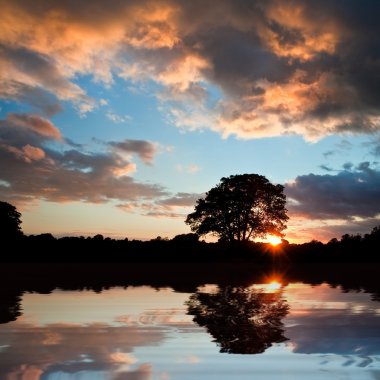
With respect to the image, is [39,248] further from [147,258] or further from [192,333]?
[192,333]

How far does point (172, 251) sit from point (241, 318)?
149 ft

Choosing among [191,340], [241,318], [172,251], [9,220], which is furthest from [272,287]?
[9,220]

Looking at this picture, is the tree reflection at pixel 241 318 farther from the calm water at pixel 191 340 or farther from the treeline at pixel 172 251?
the treeline at pixel 172 251

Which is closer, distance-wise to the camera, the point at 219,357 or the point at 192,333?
the point at 219,357

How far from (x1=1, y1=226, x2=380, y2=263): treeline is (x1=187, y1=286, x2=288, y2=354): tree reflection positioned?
37.1 meters

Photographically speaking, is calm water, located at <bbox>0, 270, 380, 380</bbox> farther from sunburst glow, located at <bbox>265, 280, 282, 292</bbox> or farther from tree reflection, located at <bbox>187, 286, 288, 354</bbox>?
sunburst glow, located at <bbox>265, 280, 282, 292</bbox>

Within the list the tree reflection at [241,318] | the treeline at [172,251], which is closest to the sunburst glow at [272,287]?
the tree reflection at [241,318]

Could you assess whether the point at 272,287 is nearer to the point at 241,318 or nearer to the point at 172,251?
the point at 241,318

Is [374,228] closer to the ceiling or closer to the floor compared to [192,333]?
closer to the ceiling

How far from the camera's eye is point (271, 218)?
240ft

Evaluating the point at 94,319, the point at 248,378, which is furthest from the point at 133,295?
the point at 248,378

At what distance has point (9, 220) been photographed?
74.9 meters

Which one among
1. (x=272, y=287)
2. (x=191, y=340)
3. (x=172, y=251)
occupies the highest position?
(x=172, y=251)

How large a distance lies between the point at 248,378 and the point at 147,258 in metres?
50.8
